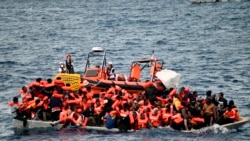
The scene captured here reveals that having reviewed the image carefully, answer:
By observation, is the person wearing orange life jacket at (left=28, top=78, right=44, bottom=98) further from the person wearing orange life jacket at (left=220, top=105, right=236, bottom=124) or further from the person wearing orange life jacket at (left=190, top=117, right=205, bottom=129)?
the person wearing orange life jacket at (left=220, top=105, right=236, bottom=124)

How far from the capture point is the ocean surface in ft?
126

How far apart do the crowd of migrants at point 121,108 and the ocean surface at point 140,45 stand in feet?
2.12

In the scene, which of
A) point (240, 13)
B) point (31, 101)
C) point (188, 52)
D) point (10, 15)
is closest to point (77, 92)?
point (31, 101)

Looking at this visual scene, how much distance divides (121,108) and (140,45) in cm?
4910

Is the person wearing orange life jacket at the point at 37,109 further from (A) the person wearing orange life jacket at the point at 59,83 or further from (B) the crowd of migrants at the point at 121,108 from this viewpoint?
(A) the person wearing orange life jacket at the point at 59,83

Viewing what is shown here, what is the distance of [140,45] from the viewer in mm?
84312

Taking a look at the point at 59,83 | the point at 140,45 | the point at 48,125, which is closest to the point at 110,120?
the point at 48,125

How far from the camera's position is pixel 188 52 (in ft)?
243

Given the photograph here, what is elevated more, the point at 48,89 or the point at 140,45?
the point at 140,45

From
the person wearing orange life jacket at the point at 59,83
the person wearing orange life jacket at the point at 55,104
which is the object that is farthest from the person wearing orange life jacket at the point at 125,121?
the person wearing orange life jacket at the point at 59,83

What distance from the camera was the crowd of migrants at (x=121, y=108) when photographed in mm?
34688

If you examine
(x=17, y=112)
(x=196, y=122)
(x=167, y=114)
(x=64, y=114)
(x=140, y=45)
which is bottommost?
(x=196, y=122)

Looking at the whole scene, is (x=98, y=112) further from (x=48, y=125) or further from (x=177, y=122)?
(x=177, y=122)

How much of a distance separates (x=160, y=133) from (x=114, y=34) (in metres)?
65.7
